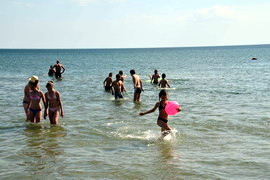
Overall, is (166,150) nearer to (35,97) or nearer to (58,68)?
(35,97)

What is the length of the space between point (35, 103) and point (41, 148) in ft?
6.67

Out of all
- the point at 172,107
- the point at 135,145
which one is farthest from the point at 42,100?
the point at 172,107

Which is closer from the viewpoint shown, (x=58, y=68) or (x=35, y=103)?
(x=35, y=103)

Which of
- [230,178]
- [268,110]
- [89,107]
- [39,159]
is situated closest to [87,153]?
[39,159]

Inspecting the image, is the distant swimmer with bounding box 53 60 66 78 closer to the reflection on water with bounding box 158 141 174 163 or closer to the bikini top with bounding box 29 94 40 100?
the bikini top with bounding box 29 94 40 100

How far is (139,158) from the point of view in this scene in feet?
26.1

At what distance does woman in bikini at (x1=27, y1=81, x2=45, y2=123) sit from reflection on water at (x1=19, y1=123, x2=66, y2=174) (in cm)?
37

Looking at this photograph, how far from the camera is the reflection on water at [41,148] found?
7484mm

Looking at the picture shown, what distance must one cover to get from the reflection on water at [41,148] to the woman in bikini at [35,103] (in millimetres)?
369

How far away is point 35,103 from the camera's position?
10438mm

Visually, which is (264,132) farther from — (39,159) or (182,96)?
(182,96)

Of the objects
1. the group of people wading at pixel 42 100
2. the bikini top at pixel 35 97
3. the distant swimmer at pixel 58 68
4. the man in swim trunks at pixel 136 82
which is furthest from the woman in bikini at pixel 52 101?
the distant swimmer at pixel 58 68

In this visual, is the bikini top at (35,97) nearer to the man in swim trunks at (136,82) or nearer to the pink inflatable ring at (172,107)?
the pink inflatable ring at (172,107)

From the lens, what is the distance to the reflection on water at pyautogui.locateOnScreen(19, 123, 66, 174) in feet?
24.6
